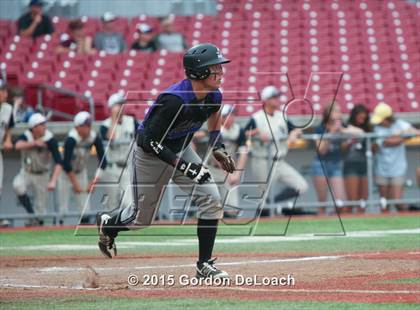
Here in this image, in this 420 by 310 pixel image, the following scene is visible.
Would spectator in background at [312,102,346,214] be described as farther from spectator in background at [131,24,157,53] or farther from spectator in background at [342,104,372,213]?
spectator in background at [131,24,157,53]

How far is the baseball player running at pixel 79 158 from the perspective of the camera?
15250 millimetres

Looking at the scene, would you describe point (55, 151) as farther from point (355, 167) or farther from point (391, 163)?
point (391, 163)

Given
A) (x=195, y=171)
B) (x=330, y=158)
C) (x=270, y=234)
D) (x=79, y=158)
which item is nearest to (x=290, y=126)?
(x=330, y=158)

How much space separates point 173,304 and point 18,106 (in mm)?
11090

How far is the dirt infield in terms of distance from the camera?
271 inches

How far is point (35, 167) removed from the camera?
51.6ft

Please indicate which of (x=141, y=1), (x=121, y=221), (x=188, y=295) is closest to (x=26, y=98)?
(x=141, y=1)

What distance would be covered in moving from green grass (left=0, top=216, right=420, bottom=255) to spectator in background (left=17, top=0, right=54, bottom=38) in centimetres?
801

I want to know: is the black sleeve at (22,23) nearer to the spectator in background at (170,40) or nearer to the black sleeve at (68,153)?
the spectator in background at (170,40)

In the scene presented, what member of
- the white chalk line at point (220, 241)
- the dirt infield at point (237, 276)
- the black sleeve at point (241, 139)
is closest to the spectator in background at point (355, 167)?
the black sleeve at point (241, 139)

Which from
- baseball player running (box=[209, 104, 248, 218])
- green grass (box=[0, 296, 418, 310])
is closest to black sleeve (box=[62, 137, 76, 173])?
baseball player running (box=[209, 104, 248, 218])

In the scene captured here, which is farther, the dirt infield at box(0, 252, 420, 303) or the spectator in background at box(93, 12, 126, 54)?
the spectator in background at box(93, 12, 126, 54)

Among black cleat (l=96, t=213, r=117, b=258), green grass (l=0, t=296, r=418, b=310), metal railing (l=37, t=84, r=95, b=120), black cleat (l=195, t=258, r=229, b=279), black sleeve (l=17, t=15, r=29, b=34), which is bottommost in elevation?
metal railing (l=37, t=84, r=95, b=120)

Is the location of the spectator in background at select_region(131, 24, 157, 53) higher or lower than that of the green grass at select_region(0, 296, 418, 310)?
lower
